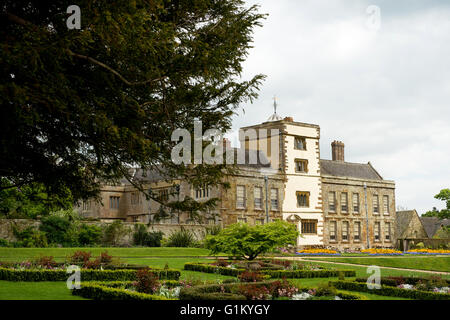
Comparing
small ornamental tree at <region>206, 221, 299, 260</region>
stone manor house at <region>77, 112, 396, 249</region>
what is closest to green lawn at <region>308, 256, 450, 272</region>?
small ornamental tree at <region>206, 221, 299, 260</region>

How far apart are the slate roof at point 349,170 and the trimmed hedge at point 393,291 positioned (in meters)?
30.7

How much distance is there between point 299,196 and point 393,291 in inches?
1124

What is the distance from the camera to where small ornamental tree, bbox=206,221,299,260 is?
18141 mm

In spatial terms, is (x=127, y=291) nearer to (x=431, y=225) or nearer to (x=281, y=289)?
(x=281, y=289)

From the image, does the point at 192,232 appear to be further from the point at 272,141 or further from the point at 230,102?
the point at 230,102

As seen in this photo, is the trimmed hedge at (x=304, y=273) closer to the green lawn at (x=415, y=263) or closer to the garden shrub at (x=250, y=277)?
the garden shrub at (x=250, y=277)

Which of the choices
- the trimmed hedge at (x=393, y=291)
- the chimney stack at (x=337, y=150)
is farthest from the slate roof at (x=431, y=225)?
the trimmed hedge at (x=393, y=291)

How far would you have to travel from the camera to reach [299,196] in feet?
137

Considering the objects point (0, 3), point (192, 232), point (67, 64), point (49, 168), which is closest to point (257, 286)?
point (49, 168)

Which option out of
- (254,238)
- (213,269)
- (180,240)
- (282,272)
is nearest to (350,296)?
(282,272)

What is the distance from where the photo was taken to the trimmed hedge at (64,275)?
→ 561 inches

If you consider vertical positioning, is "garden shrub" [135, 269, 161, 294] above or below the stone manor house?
below

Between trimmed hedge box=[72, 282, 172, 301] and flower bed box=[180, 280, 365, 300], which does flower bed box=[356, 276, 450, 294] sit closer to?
flower bed box=[180, 280, 365, 300]

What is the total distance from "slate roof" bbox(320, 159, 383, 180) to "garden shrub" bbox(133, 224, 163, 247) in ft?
60.9
